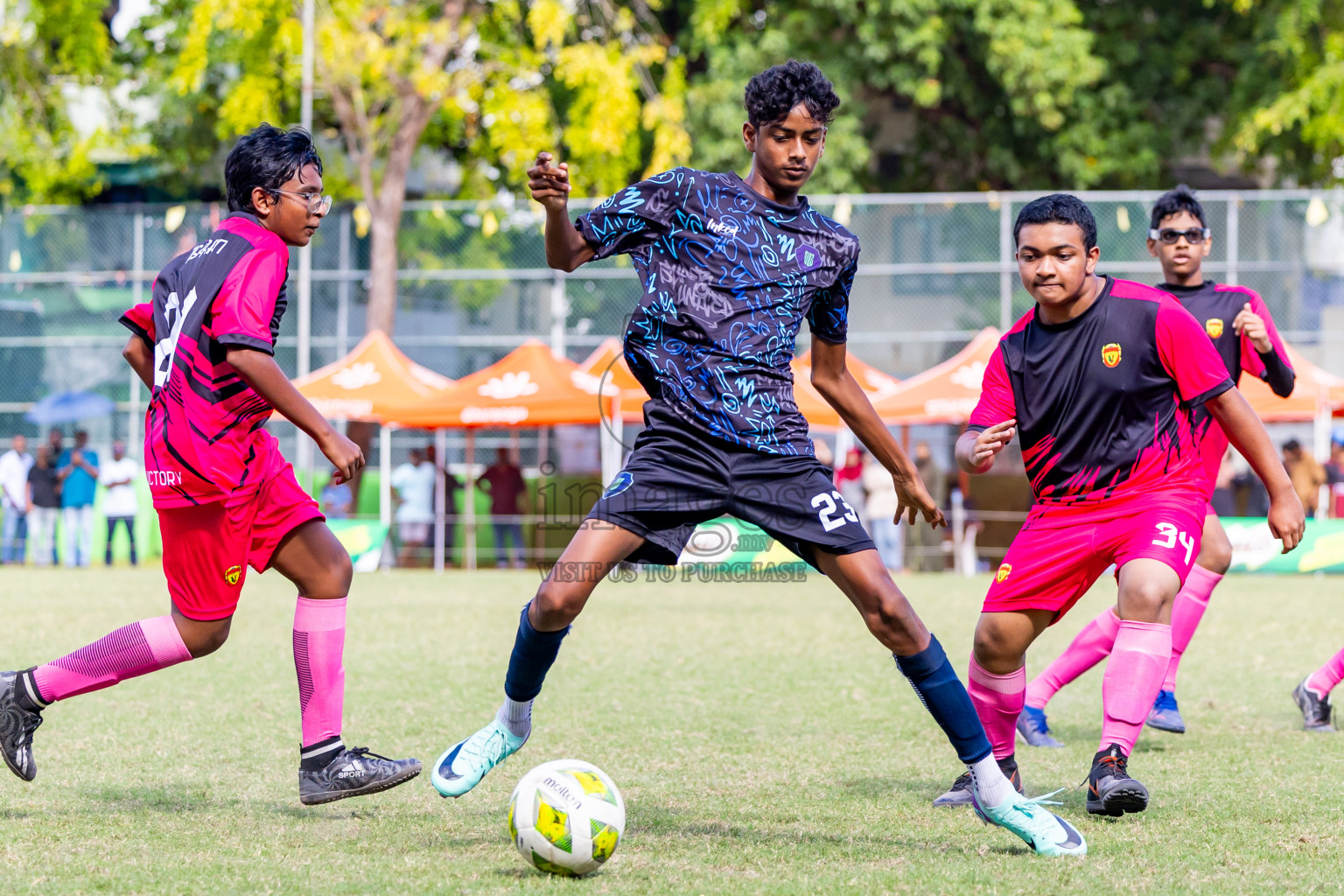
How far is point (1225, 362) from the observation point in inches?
248

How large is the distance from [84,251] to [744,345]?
2262 cm

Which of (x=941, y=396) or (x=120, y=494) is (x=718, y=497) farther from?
(x=120, y=494)

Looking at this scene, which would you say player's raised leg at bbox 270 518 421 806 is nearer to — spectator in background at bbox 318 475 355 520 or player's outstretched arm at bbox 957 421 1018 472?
player's outstretched arm at bbox 957 421 1018 472

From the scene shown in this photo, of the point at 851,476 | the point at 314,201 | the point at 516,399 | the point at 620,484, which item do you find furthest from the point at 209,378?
the point at 851,476

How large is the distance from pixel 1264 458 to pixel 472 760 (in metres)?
2.74

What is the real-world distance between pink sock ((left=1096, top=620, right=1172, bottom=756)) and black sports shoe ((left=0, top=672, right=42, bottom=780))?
349 centimetres

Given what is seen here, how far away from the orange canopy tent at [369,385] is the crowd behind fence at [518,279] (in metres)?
2.83

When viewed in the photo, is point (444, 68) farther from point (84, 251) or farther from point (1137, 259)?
point (1137, 259)

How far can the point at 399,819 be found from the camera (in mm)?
4746

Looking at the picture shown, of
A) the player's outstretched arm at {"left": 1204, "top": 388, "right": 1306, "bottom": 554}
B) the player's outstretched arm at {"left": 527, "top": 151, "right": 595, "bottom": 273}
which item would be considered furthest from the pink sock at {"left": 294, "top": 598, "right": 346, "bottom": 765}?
the player's outstretched arm at {"left": 1204, "top": 388, "right": 1306, "bottom": 554}

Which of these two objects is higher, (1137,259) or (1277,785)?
(1137,259)

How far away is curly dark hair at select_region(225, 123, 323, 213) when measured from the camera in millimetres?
4777

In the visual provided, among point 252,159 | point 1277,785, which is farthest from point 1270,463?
point 252,159

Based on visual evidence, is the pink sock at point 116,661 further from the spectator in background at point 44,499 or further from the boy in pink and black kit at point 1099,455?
the spectator in background at point 44,499
